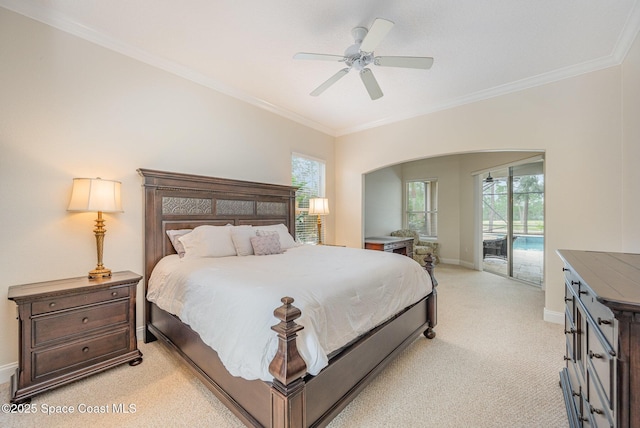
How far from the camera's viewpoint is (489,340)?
9.16 ft

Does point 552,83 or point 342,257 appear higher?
point 552,83

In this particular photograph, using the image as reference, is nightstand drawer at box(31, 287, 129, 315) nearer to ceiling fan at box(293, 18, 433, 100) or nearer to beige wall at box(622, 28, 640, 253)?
ceiling fan at box(293, 18, 433, 100)

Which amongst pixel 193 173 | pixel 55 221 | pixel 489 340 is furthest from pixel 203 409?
pixel 489 340

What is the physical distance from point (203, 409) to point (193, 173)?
2483mm

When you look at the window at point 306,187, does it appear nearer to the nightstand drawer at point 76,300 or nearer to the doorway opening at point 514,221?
the nightstand drawer at point 76,300

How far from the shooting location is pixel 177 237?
2.93 meters

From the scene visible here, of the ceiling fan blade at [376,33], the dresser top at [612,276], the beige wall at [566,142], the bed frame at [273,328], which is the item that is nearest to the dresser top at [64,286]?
the bed frame at [273,328]

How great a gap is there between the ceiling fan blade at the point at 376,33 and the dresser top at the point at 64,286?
2.80 m

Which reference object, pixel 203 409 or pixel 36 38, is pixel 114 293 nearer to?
pixel 203 409

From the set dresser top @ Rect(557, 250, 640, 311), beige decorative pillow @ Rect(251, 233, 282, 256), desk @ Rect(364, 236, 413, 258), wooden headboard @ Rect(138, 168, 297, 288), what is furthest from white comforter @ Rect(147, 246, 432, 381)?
desk @ Rect(364, 236, 413, 258)

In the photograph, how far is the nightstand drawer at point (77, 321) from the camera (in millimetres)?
1931

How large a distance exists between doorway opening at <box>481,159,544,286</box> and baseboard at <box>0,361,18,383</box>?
6.94m

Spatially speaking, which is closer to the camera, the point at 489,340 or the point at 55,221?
the point at 55,221

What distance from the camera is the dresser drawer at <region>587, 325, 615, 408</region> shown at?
0.96 metres
